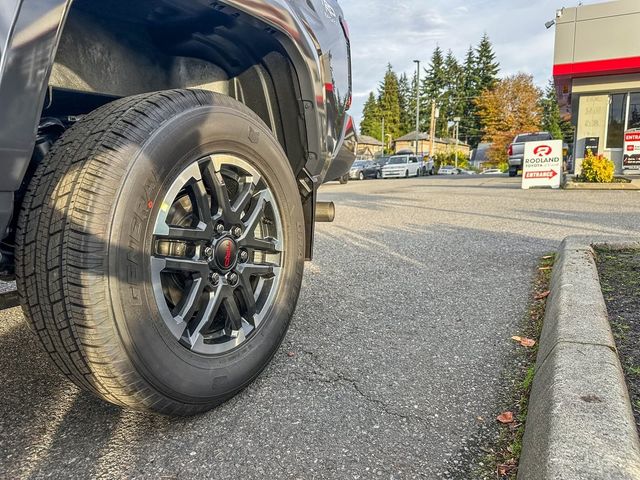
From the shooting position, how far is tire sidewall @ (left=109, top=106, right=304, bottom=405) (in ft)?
4.29

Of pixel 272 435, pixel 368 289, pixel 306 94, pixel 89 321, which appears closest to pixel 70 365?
pixel 89 321

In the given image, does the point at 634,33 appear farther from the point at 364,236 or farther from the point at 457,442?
the point at 457,442

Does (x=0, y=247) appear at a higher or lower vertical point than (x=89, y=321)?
higher

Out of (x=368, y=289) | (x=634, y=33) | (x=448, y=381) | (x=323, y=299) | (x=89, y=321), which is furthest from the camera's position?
(x=634, y=33)

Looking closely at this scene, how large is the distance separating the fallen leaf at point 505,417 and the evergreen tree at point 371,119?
8661cm

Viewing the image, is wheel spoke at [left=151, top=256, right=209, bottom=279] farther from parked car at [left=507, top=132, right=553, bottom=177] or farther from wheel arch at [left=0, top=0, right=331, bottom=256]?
parked car at [left=507, top=132, right=553, bottom=177]

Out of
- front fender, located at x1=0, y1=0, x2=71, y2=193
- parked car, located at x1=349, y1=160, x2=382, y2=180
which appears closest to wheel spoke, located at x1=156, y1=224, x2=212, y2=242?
front fender, located at x1=0, y1=0, x2=71, y2=193

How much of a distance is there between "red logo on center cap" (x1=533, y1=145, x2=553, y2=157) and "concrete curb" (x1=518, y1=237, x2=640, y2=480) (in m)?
11.0

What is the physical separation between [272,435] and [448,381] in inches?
31.1

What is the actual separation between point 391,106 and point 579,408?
90.7m

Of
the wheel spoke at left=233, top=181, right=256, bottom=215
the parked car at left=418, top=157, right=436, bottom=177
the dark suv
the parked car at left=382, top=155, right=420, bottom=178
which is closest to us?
the dark suv

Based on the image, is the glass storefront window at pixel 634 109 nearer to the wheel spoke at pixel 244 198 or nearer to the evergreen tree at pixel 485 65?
the wheel spoke at pixel 244 198

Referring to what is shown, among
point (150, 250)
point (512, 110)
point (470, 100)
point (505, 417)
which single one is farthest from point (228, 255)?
point (470, 100)

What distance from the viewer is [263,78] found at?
2057 mm
